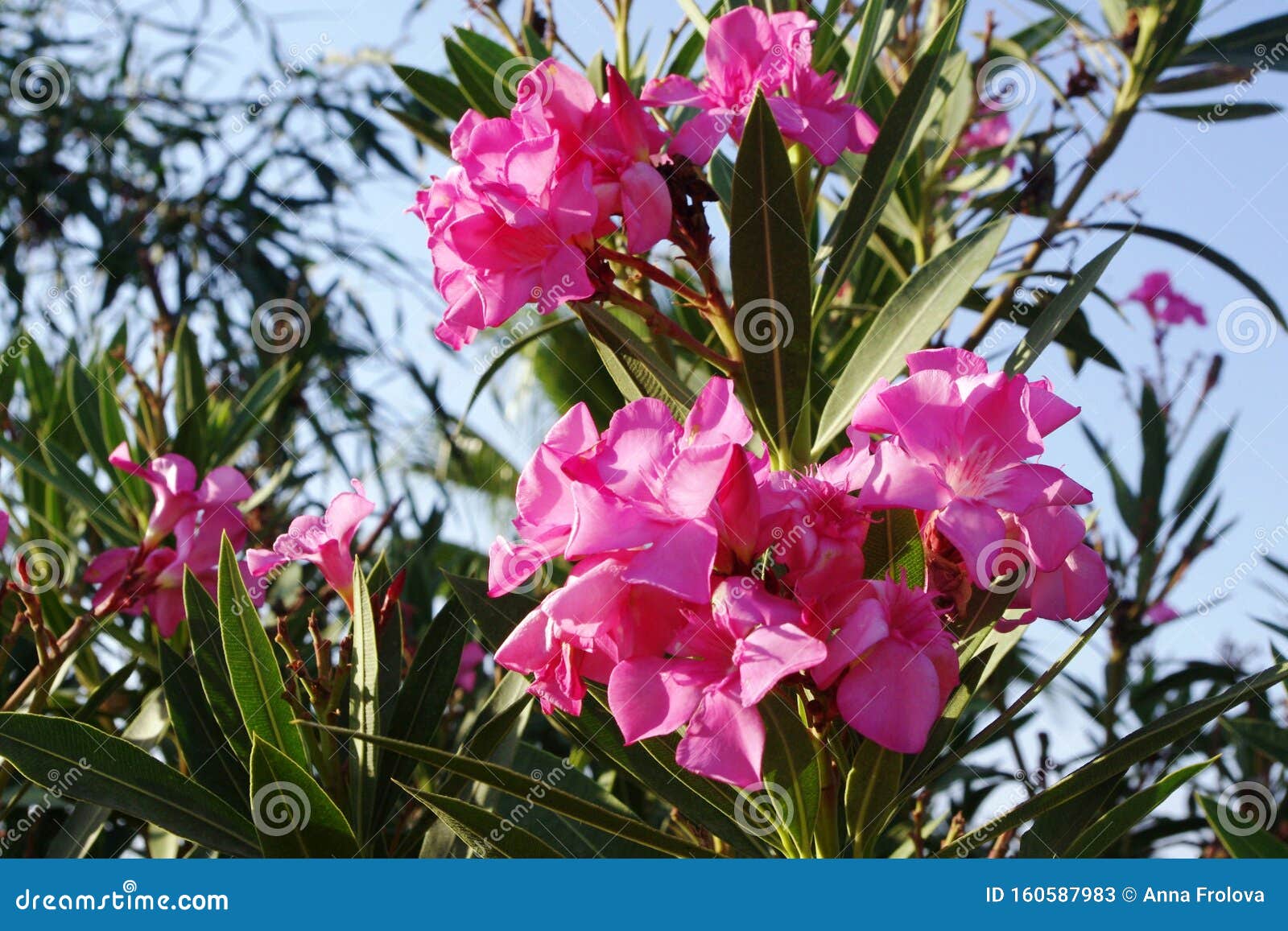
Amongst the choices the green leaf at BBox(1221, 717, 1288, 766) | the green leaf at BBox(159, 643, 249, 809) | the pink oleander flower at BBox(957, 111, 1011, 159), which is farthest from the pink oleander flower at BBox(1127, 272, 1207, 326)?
the green leaf at BBox(159, 643, 249, 809)

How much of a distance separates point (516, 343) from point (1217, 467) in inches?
64.3

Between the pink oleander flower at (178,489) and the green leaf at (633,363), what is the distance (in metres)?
0.77

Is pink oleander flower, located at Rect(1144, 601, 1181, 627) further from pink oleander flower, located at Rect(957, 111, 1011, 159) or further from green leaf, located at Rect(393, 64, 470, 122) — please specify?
green leaf, located at Rect(393, 64, 470, 122)

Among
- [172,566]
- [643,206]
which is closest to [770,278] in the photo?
[643,206]

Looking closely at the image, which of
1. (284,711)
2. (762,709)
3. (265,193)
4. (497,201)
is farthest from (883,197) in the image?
(265,193)

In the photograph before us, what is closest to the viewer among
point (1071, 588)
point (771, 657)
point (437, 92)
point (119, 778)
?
point (771, 657)

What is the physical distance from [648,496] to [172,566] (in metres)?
0.99

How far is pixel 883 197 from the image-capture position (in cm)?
106

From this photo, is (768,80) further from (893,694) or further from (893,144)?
(893,694)

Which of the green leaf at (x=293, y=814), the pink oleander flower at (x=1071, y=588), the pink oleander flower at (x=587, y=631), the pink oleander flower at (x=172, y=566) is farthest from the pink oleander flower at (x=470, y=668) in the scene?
the pink oleander flower at (x=1071, y=588)

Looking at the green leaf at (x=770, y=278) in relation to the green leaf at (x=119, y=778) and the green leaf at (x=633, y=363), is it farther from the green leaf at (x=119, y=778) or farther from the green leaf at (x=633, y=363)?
the green leaf at (x=119, y=778)

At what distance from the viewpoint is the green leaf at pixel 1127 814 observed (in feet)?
2.73

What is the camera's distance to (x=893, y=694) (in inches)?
27.9

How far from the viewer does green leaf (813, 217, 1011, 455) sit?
1.00 m
